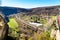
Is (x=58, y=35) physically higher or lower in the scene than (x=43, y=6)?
lower

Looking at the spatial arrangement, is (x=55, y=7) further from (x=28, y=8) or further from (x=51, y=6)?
(x=28, y=8)

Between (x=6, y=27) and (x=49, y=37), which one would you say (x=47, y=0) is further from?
(x=6, y=27)

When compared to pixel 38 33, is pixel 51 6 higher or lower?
higher

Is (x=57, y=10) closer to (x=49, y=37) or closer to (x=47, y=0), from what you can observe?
(x=47, y=0)

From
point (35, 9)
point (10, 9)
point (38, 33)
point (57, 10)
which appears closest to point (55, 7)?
point (57, 10)

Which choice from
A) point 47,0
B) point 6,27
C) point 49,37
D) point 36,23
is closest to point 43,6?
point 47,0

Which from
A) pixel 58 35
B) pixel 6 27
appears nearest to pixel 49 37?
pixel 58 35

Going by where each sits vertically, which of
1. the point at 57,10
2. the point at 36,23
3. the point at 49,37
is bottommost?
the point at 49,37
